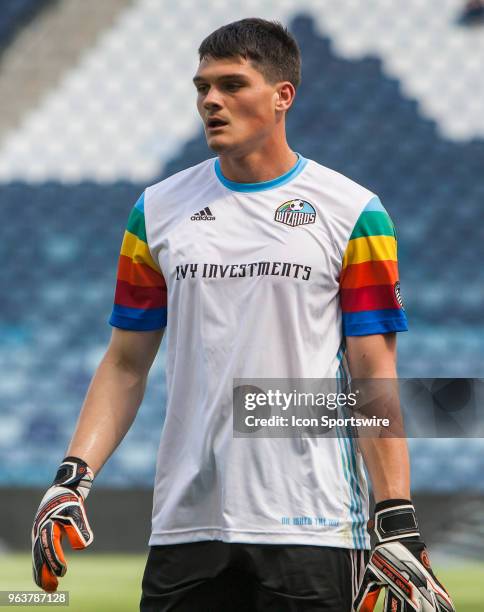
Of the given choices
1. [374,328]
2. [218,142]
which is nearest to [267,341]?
[374,328]

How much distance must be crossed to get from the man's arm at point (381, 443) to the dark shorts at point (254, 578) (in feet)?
0.52

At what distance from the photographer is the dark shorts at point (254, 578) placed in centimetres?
212

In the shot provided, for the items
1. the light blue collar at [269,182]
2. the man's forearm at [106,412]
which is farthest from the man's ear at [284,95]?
the man's forearm at [106,412]

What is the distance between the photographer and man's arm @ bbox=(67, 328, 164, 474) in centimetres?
231

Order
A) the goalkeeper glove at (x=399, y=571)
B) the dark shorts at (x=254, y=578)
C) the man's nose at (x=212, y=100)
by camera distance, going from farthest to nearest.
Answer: the man's nose at (x=212, y=100) → the dark shorts at (x=254, y=578) → the goalkeeper glove at (x=399, y=571)

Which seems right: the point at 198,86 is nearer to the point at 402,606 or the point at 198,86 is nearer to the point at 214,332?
the point at 214,332

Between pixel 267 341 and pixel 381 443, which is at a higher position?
pixel 267 341

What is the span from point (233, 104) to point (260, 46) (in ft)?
0.51

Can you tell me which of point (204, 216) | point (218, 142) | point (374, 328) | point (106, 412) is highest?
point (218, 142)

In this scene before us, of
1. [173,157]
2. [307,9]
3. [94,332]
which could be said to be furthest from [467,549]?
[307,9]

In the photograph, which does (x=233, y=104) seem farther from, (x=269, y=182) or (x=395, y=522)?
(x=395, y=522)

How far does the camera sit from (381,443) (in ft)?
7.10

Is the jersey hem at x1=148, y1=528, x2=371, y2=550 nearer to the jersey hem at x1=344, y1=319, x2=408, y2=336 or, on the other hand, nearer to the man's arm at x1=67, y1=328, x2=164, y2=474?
the man's arm at x1=67, y1=328, x2=164, y2=474

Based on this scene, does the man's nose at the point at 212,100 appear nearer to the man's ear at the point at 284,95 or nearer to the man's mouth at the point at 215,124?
the man's mouth at the point at 215,124
